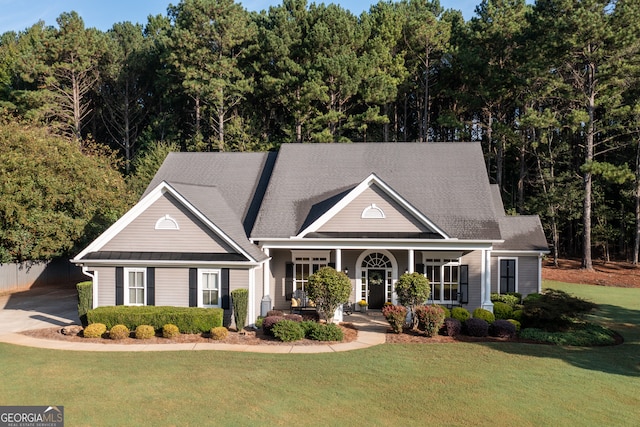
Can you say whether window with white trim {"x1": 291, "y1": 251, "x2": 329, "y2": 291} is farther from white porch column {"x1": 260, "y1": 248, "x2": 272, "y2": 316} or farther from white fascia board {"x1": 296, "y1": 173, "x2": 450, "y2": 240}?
white fascia board {"x1": 296, "y1": 173, "x2": 450, "y2": 240}

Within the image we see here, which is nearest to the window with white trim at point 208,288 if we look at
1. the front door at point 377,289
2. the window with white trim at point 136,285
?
the window with white trim at point 136,285

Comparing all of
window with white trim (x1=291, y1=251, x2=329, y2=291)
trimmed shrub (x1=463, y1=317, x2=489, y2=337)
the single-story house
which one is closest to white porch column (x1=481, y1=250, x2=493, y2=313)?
the single-story house

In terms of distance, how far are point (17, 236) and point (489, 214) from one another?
25.5 metres

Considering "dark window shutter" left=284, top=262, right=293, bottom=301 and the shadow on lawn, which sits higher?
"dark window shutter" left=284, top=262, right=293, bottom=301

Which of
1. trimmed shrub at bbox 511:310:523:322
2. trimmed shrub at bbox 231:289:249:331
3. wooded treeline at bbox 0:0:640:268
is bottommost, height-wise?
trimmed shrub at bbox 511:310:523:322

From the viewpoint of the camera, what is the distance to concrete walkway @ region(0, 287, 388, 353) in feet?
49.3

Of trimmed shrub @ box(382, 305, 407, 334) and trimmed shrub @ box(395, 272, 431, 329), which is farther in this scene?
trimmed shrub @ box(395, 272, 431, 329)

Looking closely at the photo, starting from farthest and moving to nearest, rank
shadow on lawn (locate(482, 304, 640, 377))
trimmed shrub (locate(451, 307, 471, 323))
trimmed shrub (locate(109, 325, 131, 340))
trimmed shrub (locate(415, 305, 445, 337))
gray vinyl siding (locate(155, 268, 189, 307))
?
gray vinyl siding (locate(155, 268, 189, 307)) < trimmed shrub (locate(451, 307, 471, 323)) < trimmed shrub (locate(415, 305, 445, 337)) < trimmed shrub (locate(109, 325, 131, 340)) < shadow on lawn (locate(482, 304, 640, 377))

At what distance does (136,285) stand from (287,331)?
6.72 m

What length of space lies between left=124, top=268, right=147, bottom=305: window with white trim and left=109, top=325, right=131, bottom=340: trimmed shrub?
89.3 inches

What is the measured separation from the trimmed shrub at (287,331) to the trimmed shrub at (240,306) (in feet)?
5.21

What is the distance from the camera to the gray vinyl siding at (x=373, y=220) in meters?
19.6

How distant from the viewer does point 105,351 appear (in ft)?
47.8

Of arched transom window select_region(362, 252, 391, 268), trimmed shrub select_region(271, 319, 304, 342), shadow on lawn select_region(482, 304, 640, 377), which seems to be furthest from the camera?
arched transom window select_region(362, 252, 391, 268)
